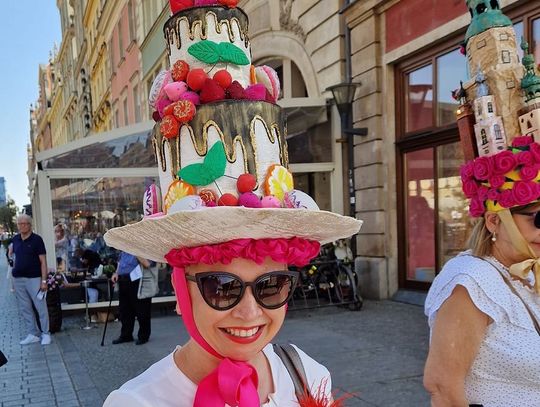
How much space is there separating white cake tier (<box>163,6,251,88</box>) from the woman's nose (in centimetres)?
69

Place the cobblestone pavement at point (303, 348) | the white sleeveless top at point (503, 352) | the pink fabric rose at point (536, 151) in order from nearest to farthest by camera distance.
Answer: the white sleeveless top at point (503, 352) → the pink fabric rose at point (536, 151) → the cobblestone pavement at point (303, 348)

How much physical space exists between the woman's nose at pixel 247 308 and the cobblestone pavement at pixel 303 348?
3.18 m

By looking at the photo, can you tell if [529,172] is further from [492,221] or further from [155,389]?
[155,389]

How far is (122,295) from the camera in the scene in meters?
6.87

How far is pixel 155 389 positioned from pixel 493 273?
4.35ft

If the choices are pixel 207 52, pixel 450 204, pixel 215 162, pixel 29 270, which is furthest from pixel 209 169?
pixel 450 204

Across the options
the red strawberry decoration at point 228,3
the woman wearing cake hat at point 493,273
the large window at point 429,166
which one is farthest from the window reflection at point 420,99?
the red strawberry decoration at point 228,3

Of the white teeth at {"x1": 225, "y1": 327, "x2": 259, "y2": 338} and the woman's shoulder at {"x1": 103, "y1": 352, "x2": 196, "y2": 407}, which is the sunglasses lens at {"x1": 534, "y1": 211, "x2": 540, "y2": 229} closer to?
the white teeth at {"x1": 225, "y1": 327, "x2": 259, "y2": 338}

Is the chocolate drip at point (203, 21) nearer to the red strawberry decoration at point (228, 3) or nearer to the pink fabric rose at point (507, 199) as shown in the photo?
the red strawberry decoration at point (228, 3)

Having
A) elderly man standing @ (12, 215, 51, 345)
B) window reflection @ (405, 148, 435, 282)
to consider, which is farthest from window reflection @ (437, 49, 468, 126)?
elderly man standing @ (12, 215, 51, 345)

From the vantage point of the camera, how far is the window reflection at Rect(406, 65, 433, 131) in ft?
27.5

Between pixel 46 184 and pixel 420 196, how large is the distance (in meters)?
6.61

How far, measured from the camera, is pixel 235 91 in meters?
1.52

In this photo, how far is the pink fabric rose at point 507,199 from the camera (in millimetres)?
1908
